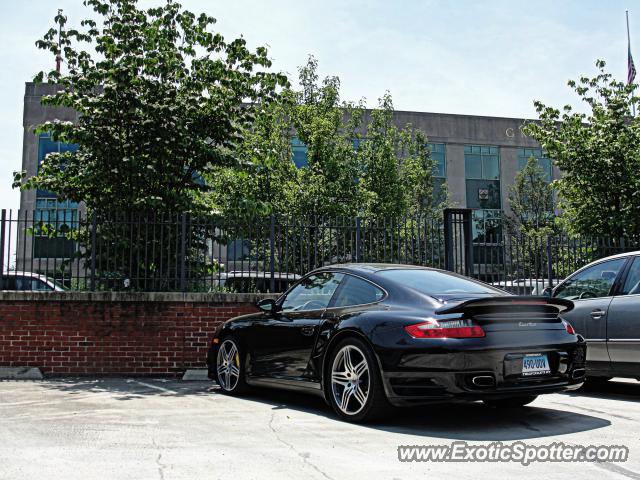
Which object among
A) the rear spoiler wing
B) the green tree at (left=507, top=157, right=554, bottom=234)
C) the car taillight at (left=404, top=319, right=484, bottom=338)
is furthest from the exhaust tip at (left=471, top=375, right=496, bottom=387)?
the green tree at (left=507, top=157, right=554, bottom=234)

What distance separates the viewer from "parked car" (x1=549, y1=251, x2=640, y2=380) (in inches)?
297

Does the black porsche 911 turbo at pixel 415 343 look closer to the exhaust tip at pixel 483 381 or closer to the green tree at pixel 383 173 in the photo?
the exhaust tip at pixel 483 381

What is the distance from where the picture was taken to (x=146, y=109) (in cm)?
1158

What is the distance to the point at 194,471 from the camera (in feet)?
14.3

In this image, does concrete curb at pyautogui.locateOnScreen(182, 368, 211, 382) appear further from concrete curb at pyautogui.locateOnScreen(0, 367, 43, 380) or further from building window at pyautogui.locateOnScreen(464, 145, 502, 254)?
building window at pyautogui.locateOnScreen(464, 145, 502, 254)

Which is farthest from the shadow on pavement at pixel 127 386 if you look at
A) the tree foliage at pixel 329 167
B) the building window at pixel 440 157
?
the building window at pixel 440 157

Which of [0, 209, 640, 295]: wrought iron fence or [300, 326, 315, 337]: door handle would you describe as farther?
[0, 209, 640, 295]: wrought iron fence

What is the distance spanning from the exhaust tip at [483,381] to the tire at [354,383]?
2.58ft

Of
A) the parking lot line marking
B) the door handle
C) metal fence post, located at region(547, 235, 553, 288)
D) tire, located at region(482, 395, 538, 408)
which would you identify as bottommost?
the parking lot line marking

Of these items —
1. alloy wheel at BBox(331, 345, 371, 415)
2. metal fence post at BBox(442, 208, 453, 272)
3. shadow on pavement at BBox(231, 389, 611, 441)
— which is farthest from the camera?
metal fence post at BBox(442, 208, 453, 272)

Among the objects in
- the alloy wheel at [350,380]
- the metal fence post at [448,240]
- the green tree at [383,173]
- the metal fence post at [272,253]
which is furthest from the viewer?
the green tree at [383,173]

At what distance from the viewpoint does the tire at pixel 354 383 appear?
5773 mm

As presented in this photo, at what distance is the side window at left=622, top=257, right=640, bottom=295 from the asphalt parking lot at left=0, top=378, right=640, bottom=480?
1.23 m

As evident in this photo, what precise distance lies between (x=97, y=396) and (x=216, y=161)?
531 cm
